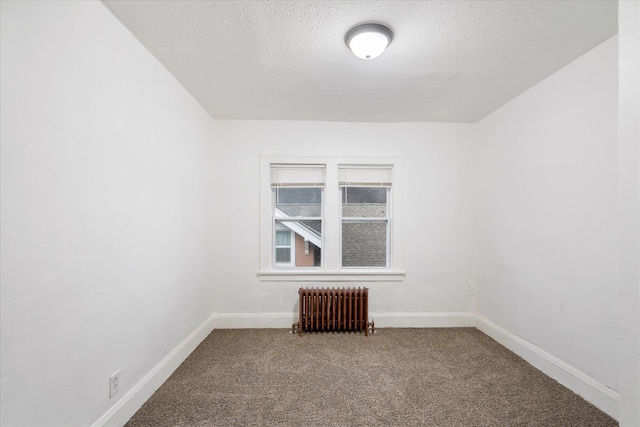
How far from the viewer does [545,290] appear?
2.46m

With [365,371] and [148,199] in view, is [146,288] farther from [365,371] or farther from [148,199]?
[365,371]

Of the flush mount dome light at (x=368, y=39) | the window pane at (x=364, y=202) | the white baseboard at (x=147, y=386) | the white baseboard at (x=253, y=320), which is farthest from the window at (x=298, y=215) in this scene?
the flush mount dome light at (x=368, y=39)

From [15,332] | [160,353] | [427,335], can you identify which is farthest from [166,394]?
[427,335]

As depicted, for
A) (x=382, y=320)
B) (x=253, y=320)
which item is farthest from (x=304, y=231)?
(x=382, y=320)

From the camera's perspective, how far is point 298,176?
3604mm

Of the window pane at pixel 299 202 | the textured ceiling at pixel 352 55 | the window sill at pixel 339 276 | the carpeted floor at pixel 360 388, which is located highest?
the textured ceiling at pixel 352 55

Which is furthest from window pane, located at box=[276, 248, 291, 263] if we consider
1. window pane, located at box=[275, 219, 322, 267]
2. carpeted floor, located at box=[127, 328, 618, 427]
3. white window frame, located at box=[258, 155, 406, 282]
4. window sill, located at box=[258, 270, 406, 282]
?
carpeted floor, located at box=[127, 328, 618, 427]

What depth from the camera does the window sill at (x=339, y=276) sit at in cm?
348

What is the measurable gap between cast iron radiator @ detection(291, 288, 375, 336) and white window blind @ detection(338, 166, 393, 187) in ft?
4.38

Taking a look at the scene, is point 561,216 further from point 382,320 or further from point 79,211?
point 79,211

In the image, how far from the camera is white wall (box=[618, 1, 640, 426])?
3.05 ft

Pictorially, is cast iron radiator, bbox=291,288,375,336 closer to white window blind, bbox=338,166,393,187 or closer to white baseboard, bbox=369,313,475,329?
white baseboard, bbox=369,313,475,329

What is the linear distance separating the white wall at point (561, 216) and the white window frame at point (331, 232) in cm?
107

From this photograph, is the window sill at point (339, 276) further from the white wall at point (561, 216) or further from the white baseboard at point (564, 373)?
the white baseboard at point (564, 373)
